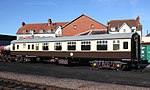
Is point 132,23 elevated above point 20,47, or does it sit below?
above

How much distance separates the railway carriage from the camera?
24.6 m

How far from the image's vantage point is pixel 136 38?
2527 cm

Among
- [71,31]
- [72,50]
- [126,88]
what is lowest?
[126,88]

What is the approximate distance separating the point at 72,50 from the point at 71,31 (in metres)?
38.1

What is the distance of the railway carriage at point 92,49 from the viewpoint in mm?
24609

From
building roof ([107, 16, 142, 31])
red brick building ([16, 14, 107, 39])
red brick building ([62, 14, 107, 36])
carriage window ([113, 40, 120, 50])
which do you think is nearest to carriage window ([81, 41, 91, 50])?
carriage window ([113, 40, 120, 50])

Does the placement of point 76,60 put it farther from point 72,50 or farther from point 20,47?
point 20,47

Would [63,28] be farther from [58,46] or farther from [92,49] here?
[92,49]

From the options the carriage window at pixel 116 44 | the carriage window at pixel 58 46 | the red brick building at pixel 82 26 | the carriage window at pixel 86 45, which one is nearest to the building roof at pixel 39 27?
the red brick building at pixel 82 26

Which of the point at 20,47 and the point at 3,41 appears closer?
the point at 20,47

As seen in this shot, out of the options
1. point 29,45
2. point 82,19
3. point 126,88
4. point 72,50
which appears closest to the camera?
point 126,88

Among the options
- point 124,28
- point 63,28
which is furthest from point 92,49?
point 124,28

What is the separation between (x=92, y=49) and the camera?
26.9m

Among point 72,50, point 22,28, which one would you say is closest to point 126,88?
point 72,50
